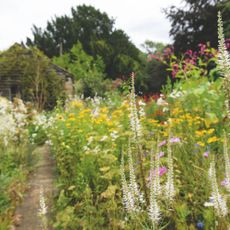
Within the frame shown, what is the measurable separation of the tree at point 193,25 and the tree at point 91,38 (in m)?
13.8

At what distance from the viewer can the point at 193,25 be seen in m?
21.1

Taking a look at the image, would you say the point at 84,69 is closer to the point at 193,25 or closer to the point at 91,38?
the point at 91,38

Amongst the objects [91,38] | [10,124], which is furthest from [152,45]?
[10,124]

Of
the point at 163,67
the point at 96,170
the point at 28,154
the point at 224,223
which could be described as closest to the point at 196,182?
the point at 224,223

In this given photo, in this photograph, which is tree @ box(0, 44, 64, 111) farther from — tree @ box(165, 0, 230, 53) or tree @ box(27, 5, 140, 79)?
tree @ box(27, 5, 140, 79)

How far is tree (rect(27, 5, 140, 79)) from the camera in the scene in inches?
1401

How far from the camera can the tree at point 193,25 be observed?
65.6 feet

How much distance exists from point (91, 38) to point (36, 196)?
33581 millimetres

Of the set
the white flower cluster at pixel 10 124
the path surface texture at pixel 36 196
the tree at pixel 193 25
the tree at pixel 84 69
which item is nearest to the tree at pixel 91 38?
the tree at pixel 84 69

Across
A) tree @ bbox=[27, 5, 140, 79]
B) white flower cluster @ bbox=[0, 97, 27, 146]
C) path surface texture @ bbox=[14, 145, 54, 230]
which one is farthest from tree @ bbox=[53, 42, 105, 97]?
path surface texture @ bbox=[14, 145, 54, 230]

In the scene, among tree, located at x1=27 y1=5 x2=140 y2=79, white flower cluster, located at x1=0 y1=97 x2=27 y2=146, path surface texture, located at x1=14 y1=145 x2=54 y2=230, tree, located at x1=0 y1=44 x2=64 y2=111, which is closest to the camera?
path surface texture, located at x1=14 y1=145 x2=54 y2=230

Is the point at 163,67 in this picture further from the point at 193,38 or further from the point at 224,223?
the point at 224,223

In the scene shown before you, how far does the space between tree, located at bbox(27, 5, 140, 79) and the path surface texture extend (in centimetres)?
2919

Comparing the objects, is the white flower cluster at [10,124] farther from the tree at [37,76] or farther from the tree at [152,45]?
the tree at [152,45]
